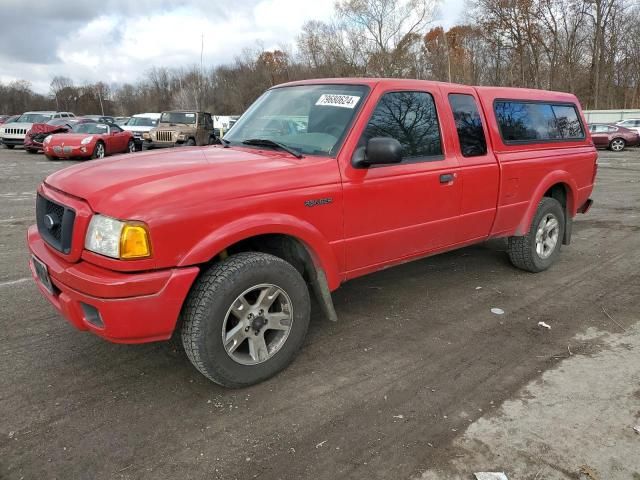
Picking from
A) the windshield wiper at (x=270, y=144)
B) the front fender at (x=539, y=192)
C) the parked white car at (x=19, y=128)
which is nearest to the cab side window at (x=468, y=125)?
the front fender at (x=539, y=192)

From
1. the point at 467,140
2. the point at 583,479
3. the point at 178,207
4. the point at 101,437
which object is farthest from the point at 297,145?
the point at 583,479

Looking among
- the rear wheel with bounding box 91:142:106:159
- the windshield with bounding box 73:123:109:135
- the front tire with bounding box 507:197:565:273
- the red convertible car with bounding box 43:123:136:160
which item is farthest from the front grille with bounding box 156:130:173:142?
the front tire with bounding box 507:197:565:273

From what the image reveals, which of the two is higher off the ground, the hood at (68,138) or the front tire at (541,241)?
the hood at (68,138)

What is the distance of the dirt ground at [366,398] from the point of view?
2.48m

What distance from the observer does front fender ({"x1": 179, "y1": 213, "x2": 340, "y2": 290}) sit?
277 centimetres

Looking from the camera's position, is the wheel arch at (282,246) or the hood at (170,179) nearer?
the hood at (170,179)

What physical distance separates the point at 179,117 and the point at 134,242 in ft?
64.8

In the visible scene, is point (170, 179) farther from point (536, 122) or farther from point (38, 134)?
point (38, 134)

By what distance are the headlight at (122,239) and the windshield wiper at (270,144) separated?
126cm

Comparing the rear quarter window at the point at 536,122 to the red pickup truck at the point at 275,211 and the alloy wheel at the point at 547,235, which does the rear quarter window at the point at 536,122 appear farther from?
the alloy wheel at the point at 547,235

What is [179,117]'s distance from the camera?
827 inches

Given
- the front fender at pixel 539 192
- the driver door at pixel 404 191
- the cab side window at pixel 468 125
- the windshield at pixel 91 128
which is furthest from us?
the windshield at pixel 91 128

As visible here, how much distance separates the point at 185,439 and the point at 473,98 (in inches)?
144

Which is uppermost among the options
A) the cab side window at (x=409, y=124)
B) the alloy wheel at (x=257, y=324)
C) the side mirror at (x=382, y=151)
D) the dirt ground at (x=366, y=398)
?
the cab side window at (x=409, y=124)
